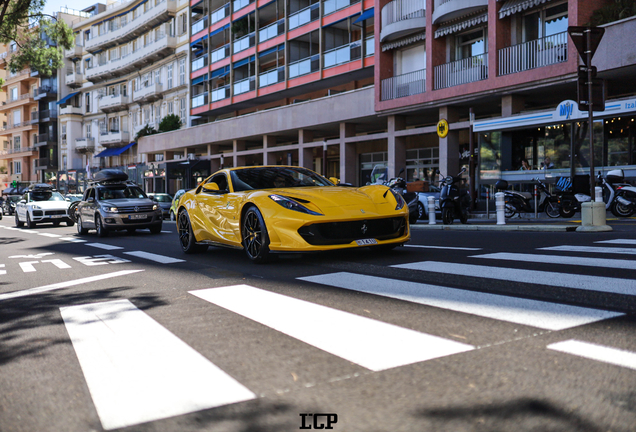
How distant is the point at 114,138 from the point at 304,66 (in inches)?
1260

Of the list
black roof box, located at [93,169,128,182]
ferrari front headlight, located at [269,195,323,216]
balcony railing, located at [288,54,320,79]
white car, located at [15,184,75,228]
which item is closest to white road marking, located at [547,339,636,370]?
ferrari front headlight, located at [269,195,323,216]

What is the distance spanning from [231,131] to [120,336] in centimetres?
3882

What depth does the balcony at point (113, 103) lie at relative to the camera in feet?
197

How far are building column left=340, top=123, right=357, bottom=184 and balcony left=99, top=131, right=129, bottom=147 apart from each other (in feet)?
113

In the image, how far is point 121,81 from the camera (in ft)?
202

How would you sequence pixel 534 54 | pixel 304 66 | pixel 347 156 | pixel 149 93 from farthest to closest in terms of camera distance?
pixel 149 93
pixel 304 66
pixel 347 156
pixel 534 54

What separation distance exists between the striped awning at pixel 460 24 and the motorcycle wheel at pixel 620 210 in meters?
11.6

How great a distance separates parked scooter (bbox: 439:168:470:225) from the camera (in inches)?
646

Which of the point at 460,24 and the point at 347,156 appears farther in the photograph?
the point at 347,156

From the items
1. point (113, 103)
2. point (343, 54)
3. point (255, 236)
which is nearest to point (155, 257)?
point (255, 236)

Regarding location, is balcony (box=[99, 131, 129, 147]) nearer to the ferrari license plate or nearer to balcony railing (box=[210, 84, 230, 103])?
balcony railing (box=[210, 84, 230, 103])

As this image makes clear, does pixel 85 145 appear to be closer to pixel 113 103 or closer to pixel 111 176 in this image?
pixel 113 103

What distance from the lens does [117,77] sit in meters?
62.7

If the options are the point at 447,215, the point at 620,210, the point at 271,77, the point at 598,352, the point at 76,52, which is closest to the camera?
the point at 598,352
